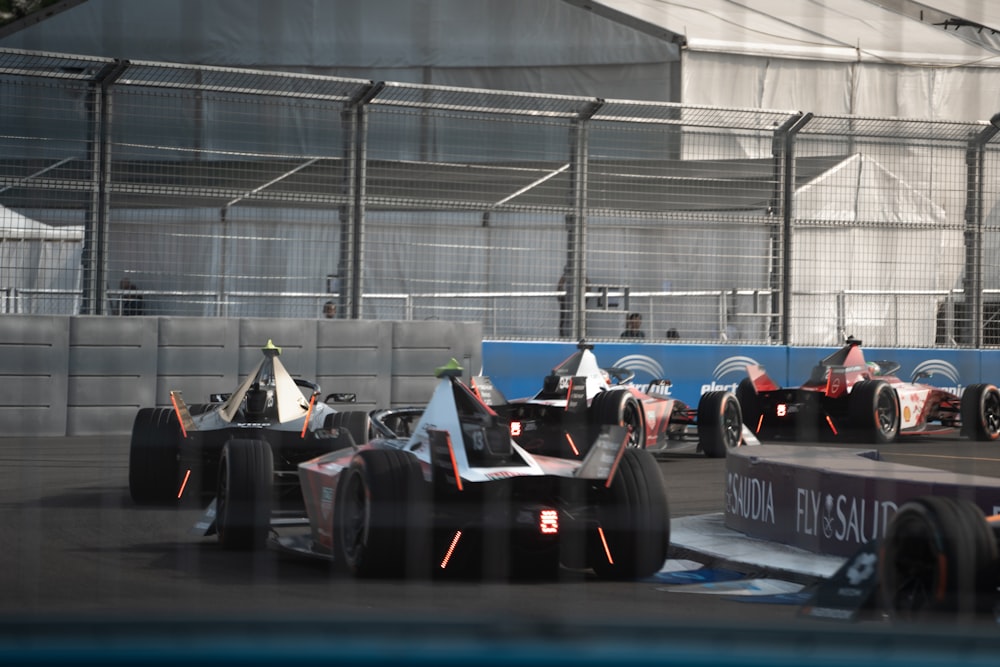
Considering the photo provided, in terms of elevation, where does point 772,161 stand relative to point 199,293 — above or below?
above

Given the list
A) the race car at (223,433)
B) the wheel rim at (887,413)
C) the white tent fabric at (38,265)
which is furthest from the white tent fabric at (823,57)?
the race car at (223,433)

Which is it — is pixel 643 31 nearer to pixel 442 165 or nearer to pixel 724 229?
pixel 724 229

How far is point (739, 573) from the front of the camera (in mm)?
5742

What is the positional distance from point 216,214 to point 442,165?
2.26 meters

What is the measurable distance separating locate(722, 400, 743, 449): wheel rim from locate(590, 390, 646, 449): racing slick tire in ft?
3.59

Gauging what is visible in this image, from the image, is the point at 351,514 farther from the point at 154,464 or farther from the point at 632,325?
the point at 632,325

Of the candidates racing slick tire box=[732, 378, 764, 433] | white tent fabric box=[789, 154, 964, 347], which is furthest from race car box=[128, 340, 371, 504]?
white tent fabric box=[789, 154, 964, 347]

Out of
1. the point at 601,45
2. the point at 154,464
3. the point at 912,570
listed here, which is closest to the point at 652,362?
the point at 154,464

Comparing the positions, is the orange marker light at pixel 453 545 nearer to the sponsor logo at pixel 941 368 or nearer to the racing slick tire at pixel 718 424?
the racing slick tire at pixel 718 424

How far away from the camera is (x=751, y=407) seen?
41.7 ft

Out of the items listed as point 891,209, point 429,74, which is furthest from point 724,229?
point 429,74

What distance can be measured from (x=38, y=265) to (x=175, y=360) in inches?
60.2

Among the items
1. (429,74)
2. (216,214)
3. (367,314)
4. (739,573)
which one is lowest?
(739,573)

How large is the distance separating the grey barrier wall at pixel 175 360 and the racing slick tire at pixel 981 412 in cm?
504
